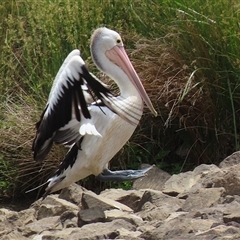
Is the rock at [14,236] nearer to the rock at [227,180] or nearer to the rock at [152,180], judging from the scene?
the rock at [227,180]

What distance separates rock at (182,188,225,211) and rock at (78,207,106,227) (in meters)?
0.52

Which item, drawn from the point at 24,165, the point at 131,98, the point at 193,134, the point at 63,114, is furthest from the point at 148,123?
the point at 63,114

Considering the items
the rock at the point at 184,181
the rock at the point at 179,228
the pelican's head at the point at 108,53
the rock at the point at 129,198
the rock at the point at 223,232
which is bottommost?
the rock at the point at 129,198

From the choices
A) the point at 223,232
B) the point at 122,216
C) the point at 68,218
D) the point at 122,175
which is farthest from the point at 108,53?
the point at 223,232

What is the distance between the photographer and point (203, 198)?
482cm

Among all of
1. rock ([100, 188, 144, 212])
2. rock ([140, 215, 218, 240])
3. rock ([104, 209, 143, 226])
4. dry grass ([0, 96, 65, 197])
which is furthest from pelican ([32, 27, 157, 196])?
dry grass ([0, 96, 65, 197])

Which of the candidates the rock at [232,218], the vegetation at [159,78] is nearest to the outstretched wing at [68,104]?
the rock at [232,218]

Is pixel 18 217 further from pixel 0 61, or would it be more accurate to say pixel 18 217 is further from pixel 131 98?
pixel 0 61

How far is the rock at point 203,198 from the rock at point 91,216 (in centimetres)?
52

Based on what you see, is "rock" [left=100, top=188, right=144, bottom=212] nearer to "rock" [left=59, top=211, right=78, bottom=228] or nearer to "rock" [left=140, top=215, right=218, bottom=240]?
"rock" [left=59, top=211, right=78, bottom=228]

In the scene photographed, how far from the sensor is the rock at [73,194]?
5.70m

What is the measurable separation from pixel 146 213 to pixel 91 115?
827mm

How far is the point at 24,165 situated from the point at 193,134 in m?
1.56

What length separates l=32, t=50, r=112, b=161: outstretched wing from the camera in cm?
478
